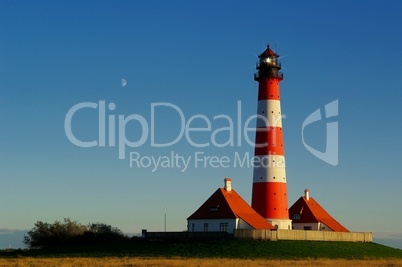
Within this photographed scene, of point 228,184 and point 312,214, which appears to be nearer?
point 228,184

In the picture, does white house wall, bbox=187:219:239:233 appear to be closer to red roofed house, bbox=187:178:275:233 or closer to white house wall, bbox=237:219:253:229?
red roofed house, bbox=187:178:275:233

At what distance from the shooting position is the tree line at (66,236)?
76125mm

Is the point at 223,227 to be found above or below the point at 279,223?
below

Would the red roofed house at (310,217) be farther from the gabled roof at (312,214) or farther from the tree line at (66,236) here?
the tree line at (66,236)

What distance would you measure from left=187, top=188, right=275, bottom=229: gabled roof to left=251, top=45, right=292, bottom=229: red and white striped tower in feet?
5.47

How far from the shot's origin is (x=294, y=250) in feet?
214

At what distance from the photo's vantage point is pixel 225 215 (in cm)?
7369

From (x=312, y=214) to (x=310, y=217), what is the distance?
1.36 ft

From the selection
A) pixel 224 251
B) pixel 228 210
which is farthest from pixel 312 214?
pixel 224 251

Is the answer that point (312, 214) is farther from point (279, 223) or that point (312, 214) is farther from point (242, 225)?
point (242, 225)

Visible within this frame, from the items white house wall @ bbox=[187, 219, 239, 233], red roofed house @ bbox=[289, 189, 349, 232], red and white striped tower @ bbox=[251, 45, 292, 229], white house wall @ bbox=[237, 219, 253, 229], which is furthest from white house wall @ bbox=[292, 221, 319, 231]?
white house wall @ bbox=[237, 219, 253, 229]

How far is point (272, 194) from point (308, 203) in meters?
12.6

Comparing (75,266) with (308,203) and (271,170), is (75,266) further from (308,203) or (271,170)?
(308,203)

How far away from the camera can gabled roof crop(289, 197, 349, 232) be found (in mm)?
85500
